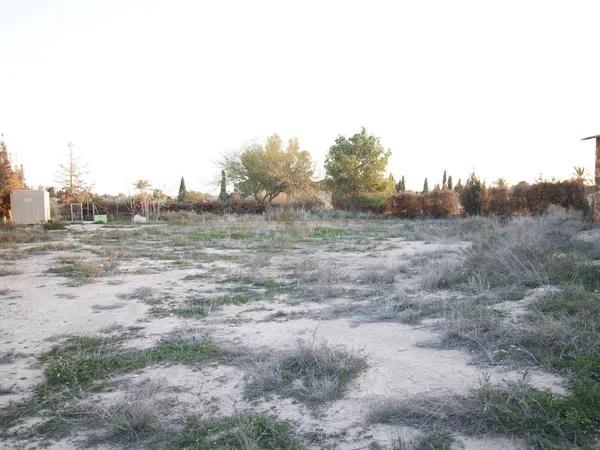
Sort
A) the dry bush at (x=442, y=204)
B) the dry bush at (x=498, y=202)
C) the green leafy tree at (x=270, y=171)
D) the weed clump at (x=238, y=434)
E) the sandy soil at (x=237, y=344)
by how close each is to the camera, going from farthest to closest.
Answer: the green leafy tree at (x=270, y=171) → the dry bush at (x=442, y=204) → the dry bush at (x=498, y=202) → the sandy soil at (x=237, y=344) → the weed clump at (x=238, y=434)

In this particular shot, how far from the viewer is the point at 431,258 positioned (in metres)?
10.3

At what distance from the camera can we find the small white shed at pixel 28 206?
24.1m

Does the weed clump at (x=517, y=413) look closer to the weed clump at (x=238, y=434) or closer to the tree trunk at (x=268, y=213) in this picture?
the weed clump at (x=238, y=434)

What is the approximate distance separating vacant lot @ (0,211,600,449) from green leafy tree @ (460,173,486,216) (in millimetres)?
18149

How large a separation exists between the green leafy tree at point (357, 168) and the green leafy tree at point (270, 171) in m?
3.65

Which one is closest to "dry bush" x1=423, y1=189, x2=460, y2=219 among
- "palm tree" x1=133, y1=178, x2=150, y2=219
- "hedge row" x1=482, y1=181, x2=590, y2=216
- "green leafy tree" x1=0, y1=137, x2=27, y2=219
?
"hedge row" x1=482, y1=181, x2=590, y2=216

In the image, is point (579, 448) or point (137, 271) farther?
point (137, 271)

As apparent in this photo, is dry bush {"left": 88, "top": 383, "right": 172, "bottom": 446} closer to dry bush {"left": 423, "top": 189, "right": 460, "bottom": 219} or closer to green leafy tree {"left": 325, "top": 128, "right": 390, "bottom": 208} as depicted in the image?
dry bush {"left": 423, "top": 189, "right": 460, "bottom": 219}

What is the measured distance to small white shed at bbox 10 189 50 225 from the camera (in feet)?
79.2

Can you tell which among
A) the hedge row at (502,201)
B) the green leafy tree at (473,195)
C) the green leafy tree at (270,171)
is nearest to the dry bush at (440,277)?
the hedge row at (502,201)

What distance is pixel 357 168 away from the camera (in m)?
34.4

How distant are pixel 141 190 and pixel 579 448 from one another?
3460 cm

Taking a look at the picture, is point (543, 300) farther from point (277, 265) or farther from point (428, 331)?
point (277, 265)

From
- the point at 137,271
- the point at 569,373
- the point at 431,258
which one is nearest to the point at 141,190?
the point at 137,271
